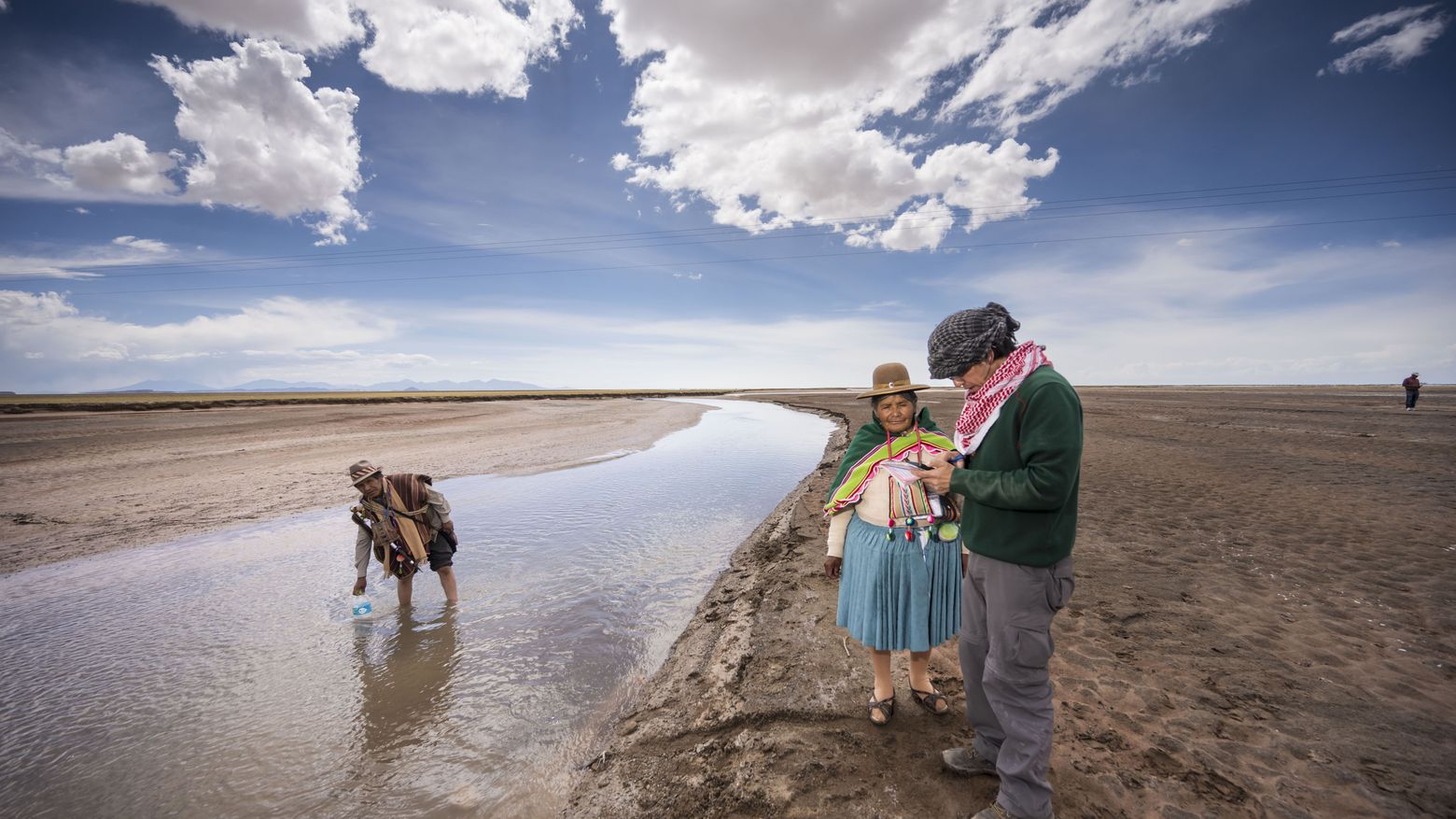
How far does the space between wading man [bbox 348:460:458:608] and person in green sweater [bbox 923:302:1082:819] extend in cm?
515

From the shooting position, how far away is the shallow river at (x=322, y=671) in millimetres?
3400

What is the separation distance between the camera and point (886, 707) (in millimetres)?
3318

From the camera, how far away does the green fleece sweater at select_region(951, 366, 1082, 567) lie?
6.44 feet

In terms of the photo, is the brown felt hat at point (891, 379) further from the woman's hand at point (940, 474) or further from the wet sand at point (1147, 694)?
the wet sand at point (1147, 694)

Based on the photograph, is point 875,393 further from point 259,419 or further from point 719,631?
point 259,419

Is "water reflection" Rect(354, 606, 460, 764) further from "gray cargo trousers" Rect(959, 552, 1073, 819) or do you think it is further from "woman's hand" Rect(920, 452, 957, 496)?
"woman's hand" Rect(920, 452, 957, 496)

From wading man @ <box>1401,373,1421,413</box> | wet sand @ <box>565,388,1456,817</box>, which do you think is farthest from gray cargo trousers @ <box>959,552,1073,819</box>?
wading man @ <box>1401,373,1421,413</box>

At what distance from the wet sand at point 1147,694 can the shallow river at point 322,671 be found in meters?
0.73

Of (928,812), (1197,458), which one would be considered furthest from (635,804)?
(1197,458)

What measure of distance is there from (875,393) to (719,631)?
3363 mm

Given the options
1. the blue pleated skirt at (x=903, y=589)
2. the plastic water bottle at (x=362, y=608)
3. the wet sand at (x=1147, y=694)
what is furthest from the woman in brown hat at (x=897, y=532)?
the plastic water bottle at (x=362, y=608)

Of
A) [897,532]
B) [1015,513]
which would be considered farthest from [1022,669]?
[897,532]

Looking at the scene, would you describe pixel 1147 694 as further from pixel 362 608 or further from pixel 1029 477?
pixel 362 608

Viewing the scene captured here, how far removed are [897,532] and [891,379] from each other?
0.90 m
